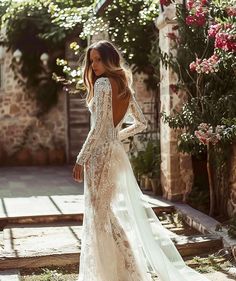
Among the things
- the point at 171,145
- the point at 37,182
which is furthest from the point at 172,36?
the point at 37,182

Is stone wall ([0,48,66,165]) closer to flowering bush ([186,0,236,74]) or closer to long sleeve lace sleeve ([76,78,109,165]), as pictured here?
flowering bush ([186,0,236,74])

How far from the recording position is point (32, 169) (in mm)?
10984

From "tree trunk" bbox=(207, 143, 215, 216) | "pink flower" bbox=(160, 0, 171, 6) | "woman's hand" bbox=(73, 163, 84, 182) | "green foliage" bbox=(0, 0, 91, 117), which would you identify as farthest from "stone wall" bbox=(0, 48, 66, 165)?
"woman's hand" bbox=(73, 163, 84, 182)

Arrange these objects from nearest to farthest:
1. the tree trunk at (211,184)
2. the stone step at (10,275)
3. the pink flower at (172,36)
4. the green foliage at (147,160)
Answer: the stone step at (10,275) < the tree trunk at (211,184) < the pink flower at (172,36) < the green foliage at (147,160)

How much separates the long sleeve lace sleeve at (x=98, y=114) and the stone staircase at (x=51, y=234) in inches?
34.6

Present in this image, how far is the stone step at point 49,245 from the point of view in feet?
15.7

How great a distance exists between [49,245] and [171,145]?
92.8 inches

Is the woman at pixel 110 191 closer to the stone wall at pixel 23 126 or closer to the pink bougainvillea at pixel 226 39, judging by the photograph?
the pink bougainvillea at pixel 226 39

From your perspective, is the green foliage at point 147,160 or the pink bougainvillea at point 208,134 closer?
the pink bougainvillea at point 208,134

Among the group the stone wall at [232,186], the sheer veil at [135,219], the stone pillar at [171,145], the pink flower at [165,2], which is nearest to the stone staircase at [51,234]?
the stone pillar at [171,145]

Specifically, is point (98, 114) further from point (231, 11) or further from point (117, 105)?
point (231, 11)

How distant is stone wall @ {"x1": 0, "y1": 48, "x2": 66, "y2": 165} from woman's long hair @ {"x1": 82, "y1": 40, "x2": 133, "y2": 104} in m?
8.29

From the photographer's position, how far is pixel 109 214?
365cm

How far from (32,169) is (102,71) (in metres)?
7.66
